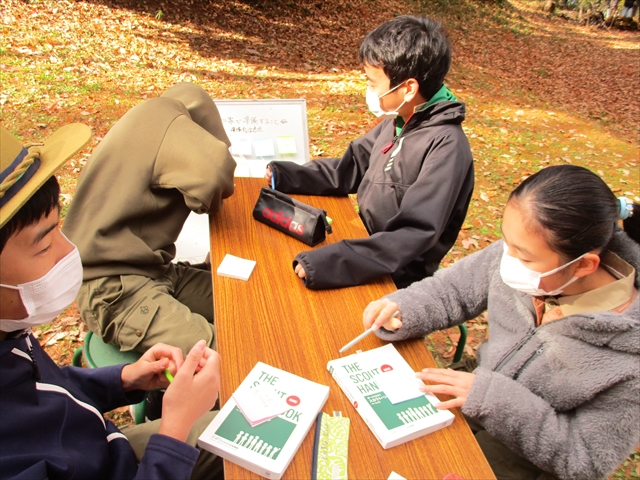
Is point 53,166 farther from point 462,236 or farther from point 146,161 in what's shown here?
point 462,236

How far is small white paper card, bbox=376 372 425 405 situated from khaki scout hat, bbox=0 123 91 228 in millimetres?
1144

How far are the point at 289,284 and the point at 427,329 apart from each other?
599 millimetres

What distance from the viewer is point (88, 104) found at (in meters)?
6.28

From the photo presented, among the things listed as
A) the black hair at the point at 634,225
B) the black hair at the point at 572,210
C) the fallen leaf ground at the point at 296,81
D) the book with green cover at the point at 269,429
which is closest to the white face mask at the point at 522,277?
the black hair at the point at 572,210

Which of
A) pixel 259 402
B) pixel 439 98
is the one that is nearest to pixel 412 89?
pixel 439 98

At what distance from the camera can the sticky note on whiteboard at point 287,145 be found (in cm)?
327

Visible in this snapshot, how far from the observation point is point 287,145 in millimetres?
3279

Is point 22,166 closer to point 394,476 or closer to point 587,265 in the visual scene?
point 394,476

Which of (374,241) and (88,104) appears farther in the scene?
(88,104)

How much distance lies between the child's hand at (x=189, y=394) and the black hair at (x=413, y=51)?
1.66 m

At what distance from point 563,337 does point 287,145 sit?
226 cm

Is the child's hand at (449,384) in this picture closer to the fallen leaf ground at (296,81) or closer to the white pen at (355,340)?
the white pen at (355,340)

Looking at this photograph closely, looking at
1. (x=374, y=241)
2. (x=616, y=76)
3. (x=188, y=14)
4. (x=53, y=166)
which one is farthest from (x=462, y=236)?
(x=616, y=76)

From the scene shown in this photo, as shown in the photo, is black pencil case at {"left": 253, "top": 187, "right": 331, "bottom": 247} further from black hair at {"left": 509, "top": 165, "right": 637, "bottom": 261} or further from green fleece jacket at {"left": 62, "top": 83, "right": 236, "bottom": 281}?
black hair at {"left": 509, "top": 165, "right": 637, "bottom": 261}
